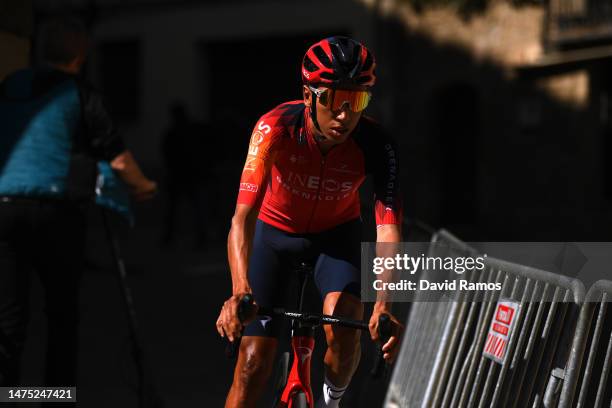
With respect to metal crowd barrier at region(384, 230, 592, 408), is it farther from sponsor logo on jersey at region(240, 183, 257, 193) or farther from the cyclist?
sponsor logo on jersey at region(240, 183, 257, 193)

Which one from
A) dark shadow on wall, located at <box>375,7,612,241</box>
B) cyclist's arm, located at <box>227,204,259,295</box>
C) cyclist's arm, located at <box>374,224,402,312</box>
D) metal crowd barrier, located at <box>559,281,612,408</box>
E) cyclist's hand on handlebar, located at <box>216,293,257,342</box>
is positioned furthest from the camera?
dark shadow on wall, located at <box>375,7,612,241</box>

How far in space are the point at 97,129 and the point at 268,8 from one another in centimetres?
1864

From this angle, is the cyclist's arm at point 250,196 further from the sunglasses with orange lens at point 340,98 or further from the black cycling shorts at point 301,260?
the black cycling shorts at point 301,260

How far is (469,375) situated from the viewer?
188 inches

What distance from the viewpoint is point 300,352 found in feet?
13.0

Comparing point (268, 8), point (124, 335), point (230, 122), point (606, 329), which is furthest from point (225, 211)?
point (606, 329)

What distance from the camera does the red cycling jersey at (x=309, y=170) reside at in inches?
153

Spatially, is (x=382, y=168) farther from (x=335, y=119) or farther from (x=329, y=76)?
(x=329, y=76)

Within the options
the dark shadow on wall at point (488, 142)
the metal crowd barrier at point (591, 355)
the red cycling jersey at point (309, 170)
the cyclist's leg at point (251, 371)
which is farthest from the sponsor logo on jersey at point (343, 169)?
the dark shadow on wall at point (488, 142)

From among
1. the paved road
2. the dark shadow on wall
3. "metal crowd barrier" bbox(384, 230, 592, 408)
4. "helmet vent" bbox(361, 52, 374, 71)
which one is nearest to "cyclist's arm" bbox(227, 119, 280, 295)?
"helmet vent" bbox(361, 52, 374, 71)

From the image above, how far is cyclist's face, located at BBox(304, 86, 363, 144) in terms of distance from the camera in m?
3.76

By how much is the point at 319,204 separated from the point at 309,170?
0.18m

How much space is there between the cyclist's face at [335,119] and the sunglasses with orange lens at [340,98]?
0.01 meters

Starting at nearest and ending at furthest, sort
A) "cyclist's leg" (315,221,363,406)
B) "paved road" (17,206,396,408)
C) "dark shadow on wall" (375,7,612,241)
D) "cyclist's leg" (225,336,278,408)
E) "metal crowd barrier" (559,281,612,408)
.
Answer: "metal crowd barrier" (559,281,612,408) → "cyclist's leg" (225,336,278,408) → "cyclist's leg" (315,221,363,406) → "paved road" (17,206,396,408) → "dark shadow on wall" (375,7,612,241)
